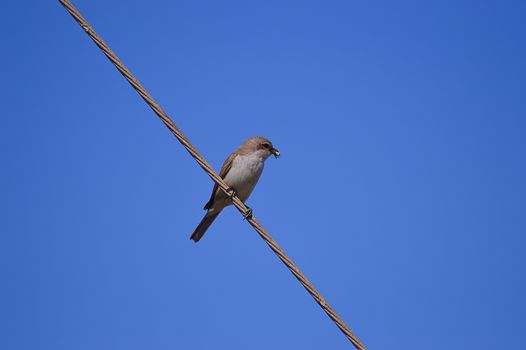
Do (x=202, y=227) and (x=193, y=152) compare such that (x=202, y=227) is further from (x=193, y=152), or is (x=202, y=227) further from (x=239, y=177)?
(x=193, y=152)

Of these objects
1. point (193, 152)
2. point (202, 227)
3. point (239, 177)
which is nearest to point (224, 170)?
point (239, 177)

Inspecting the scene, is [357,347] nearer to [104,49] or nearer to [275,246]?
[275,246]

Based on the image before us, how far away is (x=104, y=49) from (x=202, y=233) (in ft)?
16.9

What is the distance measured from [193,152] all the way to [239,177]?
13.7 ft

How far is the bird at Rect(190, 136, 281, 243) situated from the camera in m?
9.25

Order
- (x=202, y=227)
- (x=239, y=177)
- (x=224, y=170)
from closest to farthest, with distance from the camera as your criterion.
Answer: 1. (x=239, y=177)
2. (x=202, y=227)
3. (x=224, y=170)

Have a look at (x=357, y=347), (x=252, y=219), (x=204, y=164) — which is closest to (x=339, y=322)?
(x=357, y=347)

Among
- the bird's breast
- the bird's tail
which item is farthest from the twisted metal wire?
the bird's tail

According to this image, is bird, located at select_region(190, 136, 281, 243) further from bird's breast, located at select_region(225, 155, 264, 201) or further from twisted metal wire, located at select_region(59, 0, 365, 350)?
twisted metal wire, located at select_region(59, 0, 365, 350)

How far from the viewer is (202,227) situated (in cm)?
940

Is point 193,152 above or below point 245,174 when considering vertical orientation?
below

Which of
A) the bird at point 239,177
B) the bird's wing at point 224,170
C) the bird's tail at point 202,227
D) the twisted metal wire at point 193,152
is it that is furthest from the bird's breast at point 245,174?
the twisted metal wire at point 193,152

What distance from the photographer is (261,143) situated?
32.0ft

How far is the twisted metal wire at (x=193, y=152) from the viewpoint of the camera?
4359 millimetres
